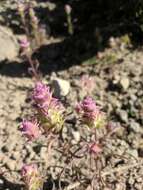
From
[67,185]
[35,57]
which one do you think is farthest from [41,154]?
[35,57]

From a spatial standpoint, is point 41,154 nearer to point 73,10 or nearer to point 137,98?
point 137,98

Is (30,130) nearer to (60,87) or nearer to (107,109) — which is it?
(107,109)

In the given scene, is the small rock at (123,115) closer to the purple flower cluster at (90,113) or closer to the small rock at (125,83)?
the small rock at (125,83)

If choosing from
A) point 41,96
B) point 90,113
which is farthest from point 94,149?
point 41,96

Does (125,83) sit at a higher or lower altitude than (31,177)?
higher

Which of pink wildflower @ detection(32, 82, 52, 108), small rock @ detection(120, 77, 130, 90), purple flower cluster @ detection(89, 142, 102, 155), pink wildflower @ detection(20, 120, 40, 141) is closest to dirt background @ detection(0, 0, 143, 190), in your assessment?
small rock @ detection(120, 77, 130, 90)

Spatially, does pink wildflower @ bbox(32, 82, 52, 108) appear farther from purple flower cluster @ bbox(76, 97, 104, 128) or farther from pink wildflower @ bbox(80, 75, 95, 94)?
pink wildflower @ bbox(80, 75, 95, 94)
